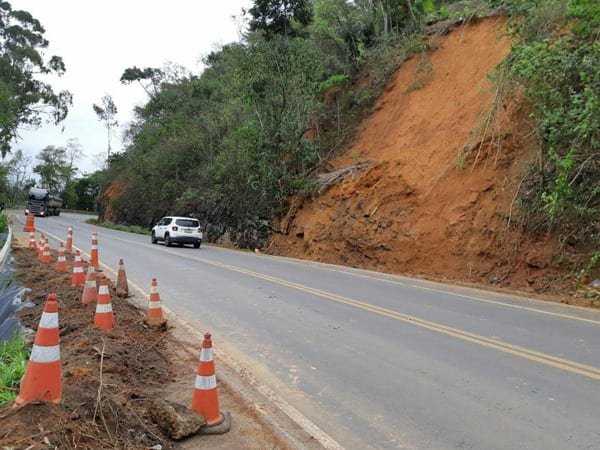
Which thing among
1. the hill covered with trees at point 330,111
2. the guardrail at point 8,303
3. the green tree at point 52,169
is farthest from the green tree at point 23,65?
the green tree at point 52,169

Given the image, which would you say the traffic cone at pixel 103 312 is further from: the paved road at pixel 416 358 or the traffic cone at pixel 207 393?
the traffic cone at pixel 207 393

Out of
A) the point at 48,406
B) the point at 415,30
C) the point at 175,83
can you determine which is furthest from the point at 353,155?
the point at 175,83

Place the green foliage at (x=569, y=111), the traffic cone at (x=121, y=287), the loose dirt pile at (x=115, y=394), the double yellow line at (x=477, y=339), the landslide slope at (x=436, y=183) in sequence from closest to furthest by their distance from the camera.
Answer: the loose dirt pile at (x=115, y=394) → the double yellow line at (x=477, y=339) → the traffic cone at (x=121, y=287) → the green foliage at (x=569, y=111) → the landslide slope at (x=436, y=183)

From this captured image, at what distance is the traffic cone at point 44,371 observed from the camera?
12.1 ft

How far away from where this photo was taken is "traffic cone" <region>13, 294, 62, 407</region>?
145 inches

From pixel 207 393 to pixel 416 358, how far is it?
3.00 m

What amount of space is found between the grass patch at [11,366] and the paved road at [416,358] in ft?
7.93

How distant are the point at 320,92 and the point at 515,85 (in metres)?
13.0

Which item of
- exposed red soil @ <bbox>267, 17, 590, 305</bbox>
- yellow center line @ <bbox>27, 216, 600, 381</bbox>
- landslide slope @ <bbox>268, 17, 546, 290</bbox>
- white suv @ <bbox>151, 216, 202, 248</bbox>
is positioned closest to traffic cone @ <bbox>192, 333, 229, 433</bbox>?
yellow center line @ <bbox>27, 216, 600, 381</bbox>

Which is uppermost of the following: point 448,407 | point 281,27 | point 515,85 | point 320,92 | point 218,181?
point 281,27

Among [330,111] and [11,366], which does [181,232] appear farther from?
[11,366]

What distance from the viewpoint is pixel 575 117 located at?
501 inches

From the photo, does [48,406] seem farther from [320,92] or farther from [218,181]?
[218,181]

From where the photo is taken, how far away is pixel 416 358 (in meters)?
6.33
